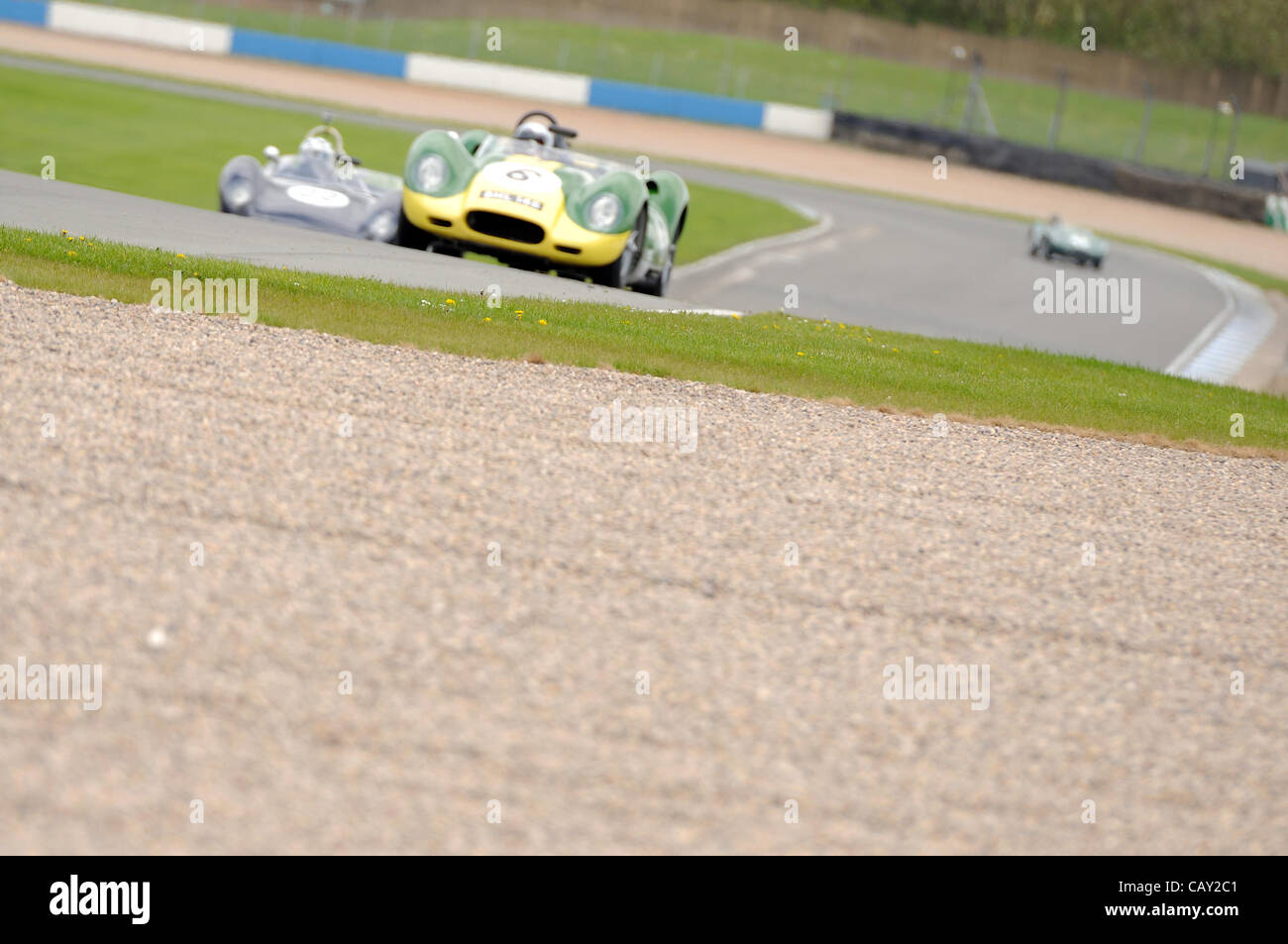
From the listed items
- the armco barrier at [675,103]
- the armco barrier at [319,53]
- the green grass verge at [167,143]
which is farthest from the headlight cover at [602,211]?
the armco barrier at [319,53]

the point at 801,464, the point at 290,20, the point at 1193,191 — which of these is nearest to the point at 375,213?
the point at 801,464

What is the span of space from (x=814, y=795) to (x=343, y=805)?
123cm

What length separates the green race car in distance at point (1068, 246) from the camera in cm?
2364

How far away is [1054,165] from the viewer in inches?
1523

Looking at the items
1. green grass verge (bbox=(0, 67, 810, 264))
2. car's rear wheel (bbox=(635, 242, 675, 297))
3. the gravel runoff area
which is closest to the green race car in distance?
green grass verge (bbox=(0, 67, 810, 264))

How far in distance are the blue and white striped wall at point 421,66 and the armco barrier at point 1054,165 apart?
5.23ft

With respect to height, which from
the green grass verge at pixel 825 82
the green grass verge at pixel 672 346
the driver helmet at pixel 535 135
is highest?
the green grass verge at pixel 825 82

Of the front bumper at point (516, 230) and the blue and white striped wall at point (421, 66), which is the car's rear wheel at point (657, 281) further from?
the blue and white striped wall at point (421, 66)

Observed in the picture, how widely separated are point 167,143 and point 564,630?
1802 centimetres

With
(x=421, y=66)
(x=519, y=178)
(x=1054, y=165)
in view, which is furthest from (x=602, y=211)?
(x=421, y=66)

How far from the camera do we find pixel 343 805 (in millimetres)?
3559

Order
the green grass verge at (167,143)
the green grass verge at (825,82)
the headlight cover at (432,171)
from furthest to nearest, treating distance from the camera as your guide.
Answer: the green grass verge at (825,82), the green grass verge at (167,143), the headlight cover at (432,171)

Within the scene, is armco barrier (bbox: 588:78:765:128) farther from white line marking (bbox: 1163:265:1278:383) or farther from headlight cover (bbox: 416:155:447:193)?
headlight cover (bbox: 416:155:447:193)
